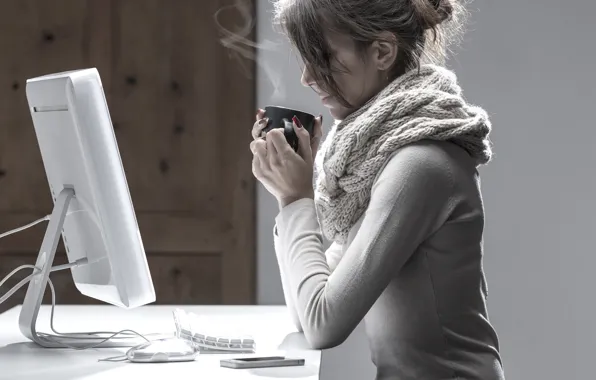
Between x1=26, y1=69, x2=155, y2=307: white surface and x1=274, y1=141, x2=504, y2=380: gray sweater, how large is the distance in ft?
0.83

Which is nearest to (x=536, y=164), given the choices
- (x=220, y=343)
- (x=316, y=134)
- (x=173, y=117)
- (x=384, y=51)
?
(x=173, y=117)

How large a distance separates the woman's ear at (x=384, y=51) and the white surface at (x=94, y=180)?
1.31ft

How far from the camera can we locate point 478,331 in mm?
1191

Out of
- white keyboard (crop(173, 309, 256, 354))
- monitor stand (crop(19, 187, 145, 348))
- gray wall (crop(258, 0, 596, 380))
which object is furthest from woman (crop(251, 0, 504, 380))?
gray wall (crop(258, 0, 596, 380))

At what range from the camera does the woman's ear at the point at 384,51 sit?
1.23m

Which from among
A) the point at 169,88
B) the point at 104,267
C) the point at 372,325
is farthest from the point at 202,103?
the point at 372,325

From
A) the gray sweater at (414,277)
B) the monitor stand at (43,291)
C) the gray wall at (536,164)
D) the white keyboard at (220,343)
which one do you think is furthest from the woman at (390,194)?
the gray wall at (536,164)

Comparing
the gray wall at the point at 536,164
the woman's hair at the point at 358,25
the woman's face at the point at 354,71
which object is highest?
the woman's hair at the point at 358,25

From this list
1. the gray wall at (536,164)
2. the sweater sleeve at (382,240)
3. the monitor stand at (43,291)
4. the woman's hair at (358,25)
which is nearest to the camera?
the sweater sleeve at (382,240)

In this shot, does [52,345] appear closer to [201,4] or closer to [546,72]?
[201,4]

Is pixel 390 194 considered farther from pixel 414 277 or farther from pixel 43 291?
pixel 43 291

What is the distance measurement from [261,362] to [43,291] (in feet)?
1.33

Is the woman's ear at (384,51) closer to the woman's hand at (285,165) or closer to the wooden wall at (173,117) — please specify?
the woman's hand at (285,165)

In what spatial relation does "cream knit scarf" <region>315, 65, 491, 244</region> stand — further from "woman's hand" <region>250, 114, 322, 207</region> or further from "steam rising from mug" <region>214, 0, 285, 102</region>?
"steam rising from mug" <region>214, 0, 285, 102</region>
